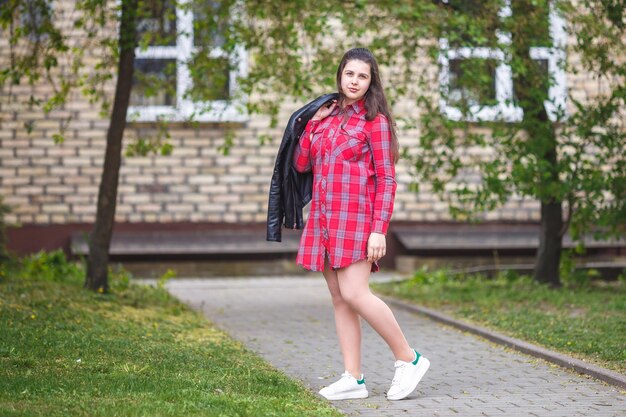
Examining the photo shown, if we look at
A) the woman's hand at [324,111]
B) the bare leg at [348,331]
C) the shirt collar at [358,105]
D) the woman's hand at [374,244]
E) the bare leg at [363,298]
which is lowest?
the bare leg at [348,331]

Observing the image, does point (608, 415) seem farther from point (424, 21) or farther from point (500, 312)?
point (424, 21)

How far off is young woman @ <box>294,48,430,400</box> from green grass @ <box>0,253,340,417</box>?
56 centimetres

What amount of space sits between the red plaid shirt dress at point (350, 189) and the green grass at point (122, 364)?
2.68 feet

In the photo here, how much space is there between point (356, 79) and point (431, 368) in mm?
2292

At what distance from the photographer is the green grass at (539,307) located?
27.2 ft

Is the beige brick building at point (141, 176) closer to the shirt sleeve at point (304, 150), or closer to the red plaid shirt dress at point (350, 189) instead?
the shirt sleeve at point (304, 150)

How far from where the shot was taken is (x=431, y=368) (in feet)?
24.8

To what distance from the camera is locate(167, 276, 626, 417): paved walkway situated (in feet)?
20.1

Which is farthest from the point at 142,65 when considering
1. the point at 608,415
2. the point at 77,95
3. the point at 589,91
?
the point at 608,415

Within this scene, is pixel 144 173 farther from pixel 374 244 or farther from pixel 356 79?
pixel 374 244

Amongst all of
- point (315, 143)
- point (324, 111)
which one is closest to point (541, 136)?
point (324, 111)

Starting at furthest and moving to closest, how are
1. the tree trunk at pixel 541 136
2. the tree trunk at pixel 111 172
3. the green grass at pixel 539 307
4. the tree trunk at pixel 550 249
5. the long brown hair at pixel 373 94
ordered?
1. the tree trunk at pixel 550 249
2. the tree trunk at pixel 111 172
3. the tree trunk at pixel 541 136
4. the green grass at pixel 539 307
5. the long brown hair at pixel 373 94

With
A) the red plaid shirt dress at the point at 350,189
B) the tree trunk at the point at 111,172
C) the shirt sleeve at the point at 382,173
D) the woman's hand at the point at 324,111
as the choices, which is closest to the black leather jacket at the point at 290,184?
the woman's hand at the point at 324,111

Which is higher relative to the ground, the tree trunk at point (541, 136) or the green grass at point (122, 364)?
the tree trunk at point (541, 136)
